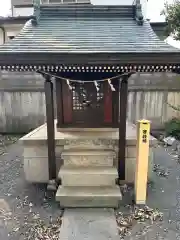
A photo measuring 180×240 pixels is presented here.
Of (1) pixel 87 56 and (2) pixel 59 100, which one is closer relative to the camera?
(1) pixel 87 56

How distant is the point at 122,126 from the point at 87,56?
1.62 metres

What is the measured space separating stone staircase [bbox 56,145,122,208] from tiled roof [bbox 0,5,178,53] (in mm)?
2128

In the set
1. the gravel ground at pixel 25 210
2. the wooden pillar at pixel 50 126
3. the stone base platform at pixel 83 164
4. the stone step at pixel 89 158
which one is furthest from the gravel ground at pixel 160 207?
the wooden pillar at pixel 50 126

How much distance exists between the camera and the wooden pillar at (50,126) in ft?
15.7

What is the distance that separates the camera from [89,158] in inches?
205

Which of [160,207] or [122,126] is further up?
[122,126]

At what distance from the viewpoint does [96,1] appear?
1212 centimetres

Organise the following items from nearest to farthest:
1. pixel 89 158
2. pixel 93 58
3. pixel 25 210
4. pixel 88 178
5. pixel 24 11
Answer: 1. pixel 93 58
2. pixel 25 210
3. pixel 88 178
4. pixel 89 158
5. pixel 24 11

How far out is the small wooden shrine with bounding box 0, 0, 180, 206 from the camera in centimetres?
412

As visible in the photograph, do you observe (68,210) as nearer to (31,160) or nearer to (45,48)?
(31,160)

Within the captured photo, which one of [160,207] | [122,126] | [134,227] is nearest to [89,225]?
[134,227]

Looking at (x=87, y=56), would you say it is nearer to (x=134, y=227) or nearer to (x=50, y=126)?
(x=50, y=126)

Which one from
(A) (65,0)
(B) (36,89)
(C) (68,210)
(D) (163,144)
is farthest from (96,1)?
(C) (68,210)

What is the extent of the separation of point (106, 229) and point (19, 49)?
3.28 meters
